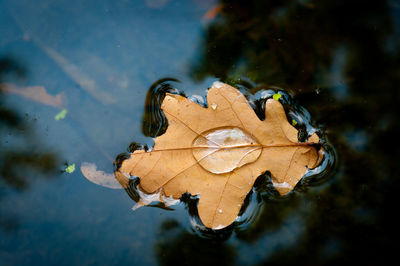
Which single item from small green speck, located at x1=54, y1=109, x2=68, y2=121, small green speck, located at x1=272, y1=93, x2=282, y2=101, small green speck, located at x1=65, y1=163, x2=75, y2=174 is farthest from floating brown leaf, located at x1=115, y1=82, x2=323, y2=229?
small green speck, located at x1=54, y1=109, x2=68, y2=121

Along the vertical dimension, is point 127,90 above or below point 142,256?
above

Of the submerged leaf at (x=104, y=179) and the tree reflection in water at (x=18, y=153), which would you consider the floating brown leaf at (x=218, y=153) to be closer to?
the submerged leaf at (x=104, y=179)

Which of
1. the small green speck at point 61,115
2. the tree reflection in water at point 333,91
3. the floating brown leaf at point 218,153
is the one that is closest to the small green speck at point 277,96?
the tree reflection in water at point 333,91

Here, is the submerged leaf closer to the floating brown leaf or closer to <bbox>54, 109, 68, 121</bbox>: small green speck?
the floating brown leaf

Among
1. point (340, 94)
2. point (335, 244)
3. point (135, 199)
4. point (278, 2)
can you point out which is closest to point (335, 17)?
point (278, 2)

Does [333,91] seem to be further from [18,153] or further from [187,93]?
[18,153]

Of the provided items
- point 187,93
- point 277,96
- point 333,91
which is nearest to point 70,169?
point 187,93

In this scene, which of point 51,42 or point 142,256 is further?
point 51,42

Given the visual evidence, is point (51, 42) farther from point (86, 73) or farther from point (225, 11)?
point (225, 11)
